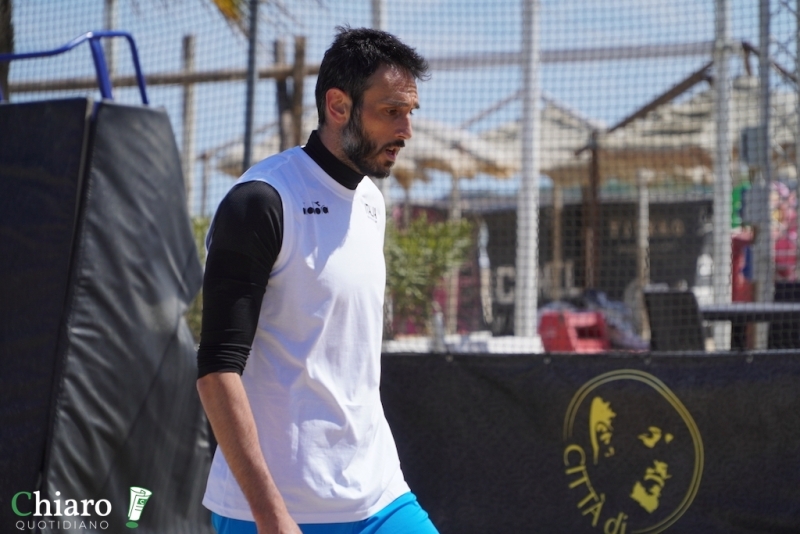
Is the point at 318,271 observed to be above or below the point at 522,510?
above

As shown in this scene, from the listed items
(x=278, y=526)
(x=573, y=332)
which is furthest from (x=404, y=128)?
(x=573, y=332)

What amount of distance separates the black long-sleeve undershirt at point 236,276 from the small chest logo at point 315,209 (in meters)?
0.11

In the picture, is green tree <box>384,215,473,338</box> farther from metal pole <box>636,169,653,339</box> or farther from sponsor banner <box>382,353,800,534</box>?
sponsor banner <box>382,353,800,534</box>

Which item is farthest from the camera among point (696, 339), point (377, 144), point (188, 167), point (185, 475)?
point (188, 167)

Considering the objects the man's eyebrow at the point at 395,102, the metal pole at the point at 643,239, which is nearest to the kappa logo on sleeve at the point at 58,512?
the man's eyebrow at the point at 395,102

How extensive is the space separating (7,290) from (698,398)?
113 inches

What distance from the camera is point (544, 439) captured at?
4367 millimetres

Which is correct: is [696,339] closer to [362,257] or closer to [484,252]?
[362,257]

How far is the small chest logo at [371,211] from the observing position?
2492mm

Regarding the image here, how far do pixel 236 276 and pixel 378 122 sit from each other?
0.54 meters

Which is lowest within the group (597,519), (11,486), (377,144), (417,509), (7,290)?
(597,519)

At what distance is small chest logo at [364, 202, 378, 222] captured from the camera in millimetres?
2492

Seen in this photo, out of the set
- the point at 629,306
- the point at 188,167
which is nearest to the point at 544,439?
the point at 188,167

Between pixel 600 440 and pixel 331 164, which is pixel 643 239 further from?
pixel 331 164
